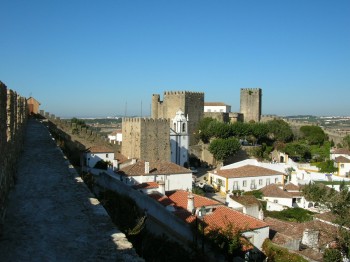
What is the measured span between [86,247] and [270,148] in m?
32.3

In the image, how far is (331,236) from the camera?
12.6m

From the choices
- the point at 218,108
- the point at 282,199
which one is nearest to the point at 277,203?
the point at 282,199

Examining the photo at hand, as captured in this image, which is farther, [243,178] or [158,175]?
[243,178]

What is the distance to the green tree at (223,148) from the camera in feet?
102

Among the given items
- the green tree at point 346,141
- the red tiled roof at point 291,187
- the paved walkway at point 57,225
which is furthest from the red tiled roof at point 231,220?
the green tree at point 346,141

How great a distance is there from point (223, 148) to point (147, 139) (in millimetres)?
7829

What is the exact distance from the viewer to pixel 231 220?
38.7ft

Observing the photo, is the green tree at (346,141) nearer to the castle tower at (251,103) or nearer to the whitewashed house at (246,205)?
the castle tower at (251,103)

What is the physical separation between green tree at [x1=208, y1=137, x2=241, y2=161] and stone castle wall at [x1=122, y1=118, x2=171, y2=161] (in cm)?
610

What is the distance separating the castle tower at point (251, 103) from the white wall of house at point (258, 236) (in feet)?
108

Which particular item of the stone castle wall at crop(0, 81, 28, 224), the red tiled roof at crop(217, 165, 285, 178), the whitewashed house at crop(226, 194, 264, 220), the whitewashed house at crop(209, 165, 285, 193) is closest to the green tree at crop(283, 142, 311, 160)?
the whitewashed house at crop(209, 165, 285, 193)

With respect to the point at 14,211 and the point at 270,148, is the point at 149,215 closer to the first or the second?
the point at 14,211

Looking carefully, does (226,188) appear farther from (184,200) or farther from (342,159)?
(184,200)

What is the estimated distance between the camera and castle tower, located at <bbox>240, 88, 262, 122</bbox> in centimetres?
4366
